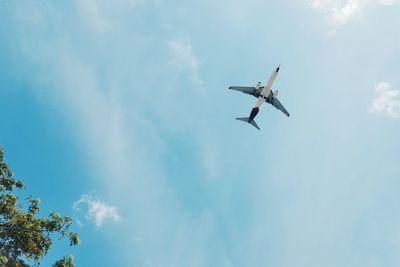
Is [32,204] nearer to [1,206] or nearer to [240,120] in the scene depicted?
[1,206]

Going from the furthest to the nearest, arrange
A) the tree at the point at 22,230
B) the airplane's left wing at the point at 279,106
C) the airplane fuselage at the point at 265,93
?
the airplane's left wing at the point at 279,106
the airplane fuselage at the point at 265,93
the tree at the point at 22,230

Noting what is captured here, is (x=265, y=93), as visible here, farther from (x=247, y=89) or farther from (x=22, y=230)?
→ (x=22, y=230)

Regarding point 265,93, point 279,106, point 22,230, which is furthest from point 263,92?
point 22,230

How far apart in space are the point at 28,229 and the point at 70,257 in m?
5.13

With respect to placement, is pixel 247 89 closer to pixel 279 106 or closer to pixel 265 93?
pixel 265 93

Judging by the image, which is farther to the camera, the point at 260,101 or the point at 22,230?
the point at 260,101

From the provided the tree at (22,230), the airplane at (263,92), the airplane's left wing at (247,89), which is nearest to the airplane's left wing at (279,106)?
the airplane at (263,92)

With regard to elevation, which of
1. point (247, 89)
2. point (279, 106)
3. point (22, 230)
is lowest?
point (22, 230)

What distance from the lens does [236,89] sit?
259 ft

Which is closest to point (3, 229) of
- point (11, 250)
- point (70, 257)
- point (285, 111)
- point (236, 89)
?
point (11, 250)

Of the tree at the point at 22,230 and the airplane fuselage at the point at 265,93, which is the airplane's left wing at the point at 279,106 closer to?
the airplane fuselage at the point at 265,93

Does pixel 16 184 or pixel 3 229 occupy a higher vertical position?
pixel 16 184

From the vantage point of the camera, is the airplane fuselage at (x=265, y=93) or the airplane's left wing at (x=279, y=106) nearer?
the airplane fuselage at (x=265, y=93)

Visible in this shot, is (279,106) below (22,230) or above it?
above
